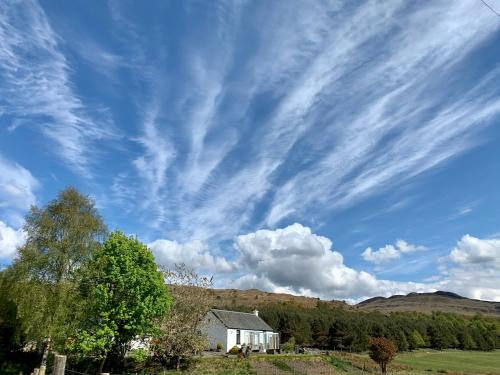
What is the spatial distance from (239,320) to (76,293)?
39607 mm

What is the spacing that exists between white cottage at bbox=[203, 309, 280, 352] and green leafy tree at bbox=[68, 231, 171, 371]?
25529 mm

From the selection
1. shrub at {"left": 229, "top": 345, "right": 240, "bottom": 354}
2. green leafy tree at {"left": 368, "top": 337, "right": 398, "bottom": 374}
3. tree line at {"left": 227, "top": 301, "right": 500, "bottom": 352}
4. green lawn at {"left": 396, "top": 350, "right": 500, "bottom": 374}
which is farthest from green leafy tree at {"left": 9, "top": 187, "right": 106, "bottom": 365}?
tree line at {"left": 227, "top": 301, "right": 500, "bottom": 352}

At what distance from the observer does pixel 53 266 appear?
3378cm

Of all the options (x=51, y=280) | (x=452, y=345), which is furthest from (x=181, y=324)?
(x=452, y=345)

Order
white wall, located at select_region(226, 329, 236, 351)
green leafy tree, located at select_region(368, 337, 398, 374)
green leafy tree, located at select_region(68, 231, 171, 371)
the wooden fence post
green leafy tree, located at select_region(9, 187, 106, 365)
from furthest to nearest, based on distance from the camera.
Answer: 1. white wall, located at select_region(226, 329, 236, 351)
2. green leafy tree, located at select_region(368, 337, 398, 374)
3. green leafy tree, located at select_region(68, 231, 171, 371)
4. green leafy tree, located at select_region(9, 187, 106, 365)
5. the wooden fence post

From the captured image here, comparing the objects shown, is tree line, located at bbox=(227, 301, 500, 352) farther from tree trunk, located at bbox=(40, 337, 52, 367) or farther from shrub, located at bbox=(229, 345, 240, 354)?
tree trunk, located at bbox=(40, 337, 52, 367)

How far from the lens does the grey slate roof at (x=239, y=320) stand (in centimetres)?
6577

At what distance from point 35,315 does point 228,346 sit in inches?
1463

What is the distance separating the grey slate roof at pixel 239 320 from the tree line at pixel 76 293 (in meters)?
26.4

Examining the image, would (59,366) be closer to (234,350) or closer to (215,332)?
(234,350)

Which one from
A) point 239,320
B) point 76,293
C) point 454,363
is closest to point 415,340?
point 454,363

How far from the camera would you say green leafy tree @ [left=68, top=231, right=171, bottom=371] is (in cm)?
3500

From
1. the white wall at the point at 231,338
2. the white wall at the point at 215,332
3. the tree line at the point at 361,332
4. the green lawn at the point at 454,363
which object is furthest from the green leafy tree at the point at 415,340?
the white wall at the point at 215,332

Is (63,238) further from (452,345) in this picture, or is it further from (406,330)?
(452,345)
